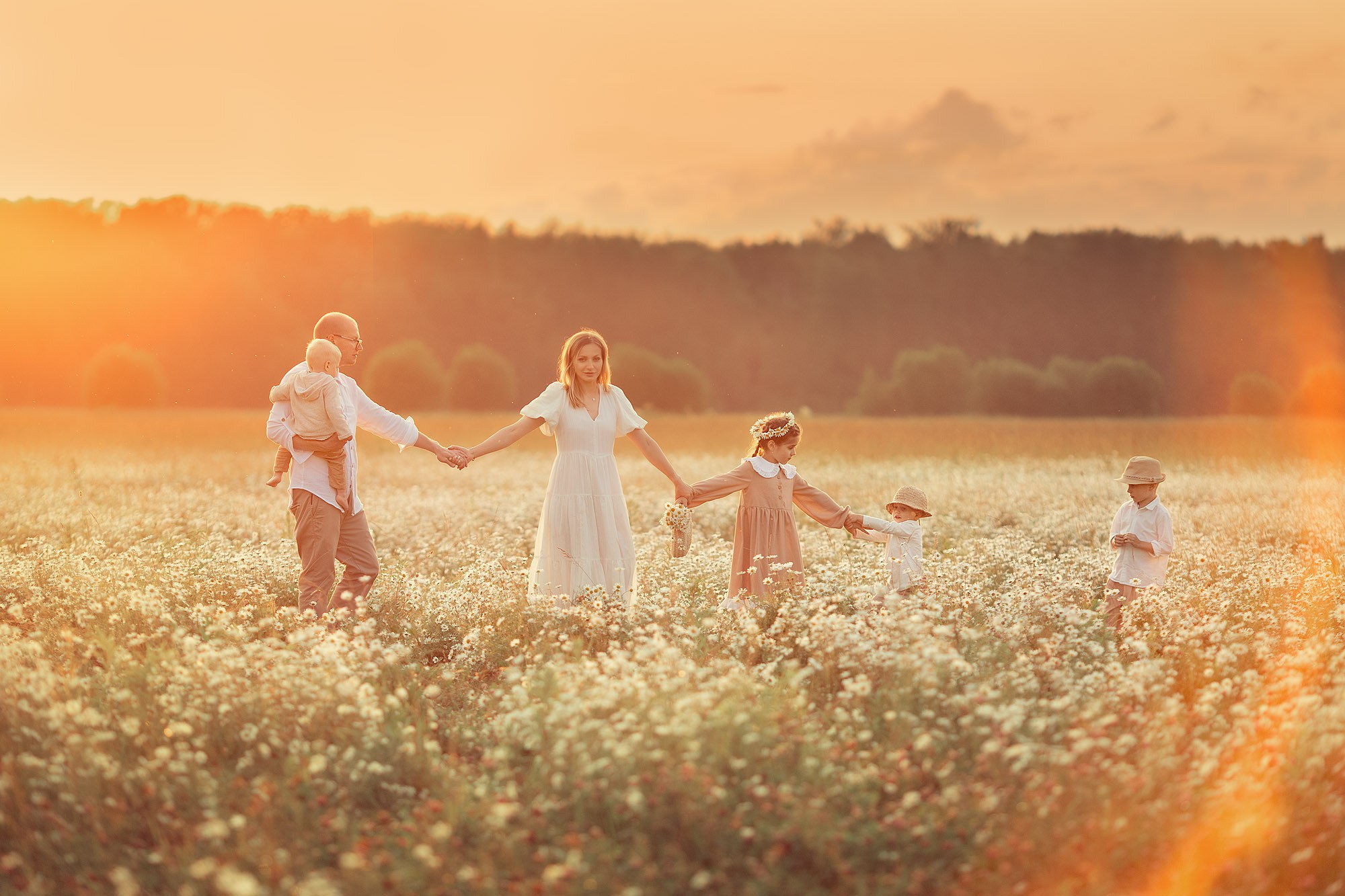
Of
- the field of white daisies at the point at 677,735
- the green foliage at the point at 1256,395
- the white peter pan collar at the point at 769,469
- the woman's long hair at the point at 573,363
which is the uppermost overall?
the green foliage at the point at 1256,395

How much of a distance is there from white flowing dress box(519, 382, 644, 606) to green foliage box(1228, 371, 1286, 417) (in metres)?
62.2

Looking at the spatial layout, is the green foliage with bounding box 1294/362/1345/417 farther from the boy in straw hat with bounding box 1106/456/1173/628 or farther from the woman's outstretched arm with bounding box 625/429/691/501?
the woman's outstretched arm with bounding box 625/429/691/501

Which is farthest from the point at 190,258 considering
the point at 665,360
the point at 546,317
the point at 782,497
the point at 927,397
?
the point at 782,497

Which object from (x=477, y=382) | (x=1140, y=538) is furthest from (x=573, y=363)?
(x=477, y=382)

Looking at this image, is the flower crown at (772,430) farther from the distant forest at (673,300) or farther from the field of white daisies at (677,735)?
the distant forest at (673,300)

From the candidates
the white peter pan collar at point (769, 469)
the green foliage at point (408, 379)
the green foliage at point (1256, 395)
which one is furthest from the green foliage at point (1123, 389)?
the white peter pan collar at point (769, 469)

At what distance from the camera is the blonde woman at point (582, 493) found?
848 centimetres

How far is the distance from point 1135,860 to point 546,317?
85974 mm

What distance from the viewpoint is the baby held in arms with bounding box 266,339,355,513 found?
7891 millimetres

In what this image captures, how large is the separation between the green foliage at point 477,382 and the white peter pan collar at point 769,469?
228ft

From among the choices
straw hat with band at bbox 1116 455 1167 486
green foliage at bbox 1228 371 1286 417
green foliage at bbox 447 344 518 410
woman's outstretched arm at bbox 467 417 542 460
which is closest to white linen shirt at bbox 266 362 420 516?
woman's outstretched arm at bbox 467 417 542 460

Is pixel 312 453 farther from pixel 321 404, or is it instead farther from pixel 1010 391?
pixel 1010 391

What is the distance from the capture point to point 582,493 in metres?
8.58

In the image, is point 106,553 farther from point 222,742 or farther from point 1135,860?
point 1135,860
